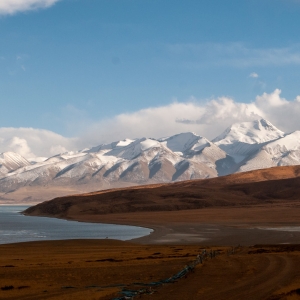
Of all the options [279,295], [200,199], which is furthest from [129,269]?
[200,199]

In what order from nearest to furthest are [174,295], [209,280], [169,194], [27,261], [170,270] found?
[174,295] → [209,280] → [170,270] → [27,261] → [169,194]

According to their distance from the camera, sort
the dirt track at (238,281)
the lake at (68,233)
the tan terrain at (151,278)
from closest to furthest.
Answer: the dirt track at (238,281) < the tan terrain at (151,278) < the lake at (68,233)

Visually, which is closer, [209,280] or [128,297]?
[128,297]

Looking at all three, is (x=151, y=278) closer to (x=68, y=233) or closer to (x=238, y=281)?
(x=238, y=281)

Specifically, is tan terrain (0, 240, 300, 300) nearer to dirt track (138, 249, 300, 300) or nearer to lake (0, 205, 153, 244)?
dirt track (138, 249, 300, 300)

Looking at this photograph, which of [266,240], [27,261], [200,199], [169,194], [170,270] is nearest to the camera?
[170,270]

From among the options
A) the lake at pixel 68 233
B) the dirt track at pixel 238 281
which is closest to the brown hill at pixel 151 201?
the lake at pixel 68 233

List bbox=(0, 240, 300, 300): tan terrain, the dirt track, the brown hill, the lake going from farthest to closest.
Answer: the brown hill → the lake → bbox=(0, 240, 300, 300): tan terrain → the dirt track

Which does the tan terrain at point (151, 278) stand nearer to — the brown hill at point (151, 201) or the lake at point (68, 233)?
the lake at point (68, 233)

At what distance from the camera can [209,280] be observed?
27062 mm

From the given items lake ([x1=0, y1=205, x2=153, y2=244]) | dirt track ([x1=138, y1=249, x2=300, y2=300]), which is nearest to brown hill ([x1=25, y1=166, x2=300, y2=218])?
lake ([x1=0, y1=205, x2=153, y2=244])

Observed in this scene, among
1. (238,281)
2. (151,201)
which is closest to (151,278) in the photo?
(238,281)

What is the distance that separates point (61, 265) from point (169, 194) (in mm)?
154518

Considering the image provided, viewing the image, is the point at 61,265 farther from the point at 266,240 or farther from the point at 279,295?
the point at 266,240
